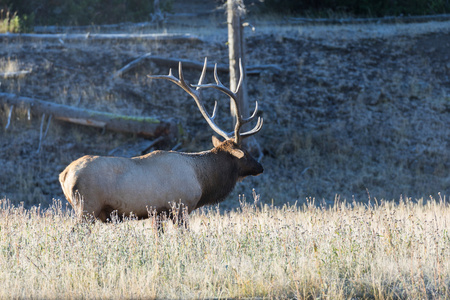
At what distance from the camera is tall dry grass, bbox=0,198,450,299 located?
514cm

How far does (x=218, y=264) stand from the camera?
18.6 ft

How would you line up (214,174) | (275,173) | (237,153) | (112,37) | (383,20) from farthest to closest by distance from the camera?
(383,20) → (112,37) → (275,173) → (237,153) → (214,174)

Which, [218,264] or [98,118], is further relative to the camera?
[98,118]

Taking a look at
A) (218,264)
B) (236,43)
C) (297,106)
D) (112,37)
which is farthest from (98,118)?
(218,264)

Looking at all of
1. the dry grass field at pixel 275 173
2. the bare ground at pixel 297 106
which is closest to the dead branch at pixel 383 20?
the dry grass field at pixel 275 173

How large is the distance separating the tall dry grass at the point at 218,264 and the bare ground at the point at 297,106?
7.17 meters

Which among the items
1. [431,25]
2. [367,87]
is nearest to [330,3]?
[431,25]

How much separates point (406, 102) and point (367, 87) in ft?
4.19

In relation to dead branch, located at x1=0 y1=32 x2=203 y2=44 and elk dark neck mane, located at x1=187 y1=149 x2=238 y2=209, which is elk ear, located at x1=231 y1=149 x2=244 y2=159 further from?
dead branch, located at x1=0 y1=32 x2=203 y2=44

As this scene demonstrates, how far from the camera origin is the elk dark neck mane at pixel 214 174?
8172 millimetres

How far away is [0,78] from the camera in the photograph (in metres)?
17.1

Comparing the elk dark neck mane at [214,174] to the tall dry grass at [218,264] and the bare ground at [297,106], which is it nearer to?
the tall dry grass at [218,264]

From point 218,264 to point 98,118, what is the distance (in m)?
10.2

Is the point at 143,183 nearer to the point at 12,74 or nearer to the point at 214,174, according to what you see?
the point at 214,174
